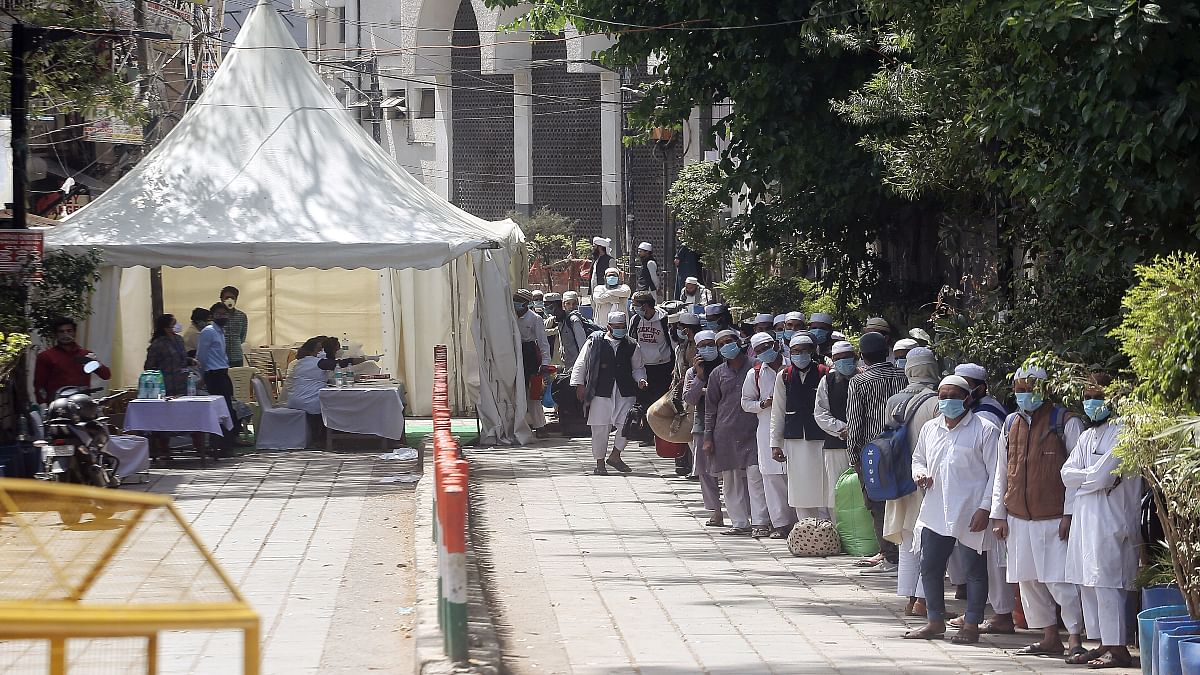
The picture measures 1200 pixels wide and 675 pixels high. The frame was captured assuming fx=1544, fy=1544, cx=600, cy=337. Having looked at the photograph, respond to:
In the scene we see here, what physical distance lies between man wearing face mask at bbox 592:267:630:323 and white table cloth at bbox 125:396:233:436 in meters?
9.05

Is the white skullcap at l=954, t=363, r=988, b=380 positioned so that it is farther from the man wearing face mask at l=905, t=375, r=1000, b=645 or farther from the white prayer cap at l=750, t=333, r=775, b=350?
the white prayer cap at l=750, t=333, r=775, b=350

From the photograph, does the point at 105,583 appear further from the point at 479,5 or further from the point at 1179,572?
the point at 479,5

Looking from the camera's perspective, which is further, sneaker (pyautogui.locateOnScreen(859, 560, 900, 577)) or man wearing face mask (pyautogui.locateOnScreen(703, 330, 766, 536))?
man wearing face mask (pyautogui.locateOnScreen(703, 330, 766, 536))

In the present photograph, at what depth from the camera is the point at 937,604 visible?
28.4ft

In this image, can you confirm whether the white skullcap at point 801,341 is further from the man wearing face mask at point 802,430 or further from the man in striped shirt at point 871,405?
the man in striped shirt at point 871,405

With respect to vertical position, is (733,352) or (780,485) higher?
(733,352)

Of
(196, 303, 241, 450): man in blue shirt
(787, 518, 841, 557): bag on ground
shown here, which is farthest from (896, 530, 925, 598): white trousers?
(196, 303, 241, 450): man in blue shirt

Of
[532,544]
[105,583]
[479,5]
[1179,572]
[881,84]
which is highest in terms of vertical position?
[479,5]

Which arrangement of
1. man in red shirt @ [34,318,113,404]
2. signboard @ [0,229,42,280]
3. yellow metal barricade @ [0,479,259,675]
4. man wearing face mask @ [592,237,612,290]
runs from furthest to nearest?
1. man wearing face mask @ [592,237,612,290]
2. man in red shirt @ [34,318,113,404]
3. signboard @ [0,229,42,280]
4. yellow metal barricade @ [0,479,259,675]

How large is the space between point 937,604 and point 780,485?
3.97 metres

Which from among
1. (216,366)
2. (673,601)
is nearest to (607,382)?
(216,366)

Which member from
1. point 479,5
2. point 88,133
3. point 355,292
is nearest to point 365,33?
point 479,5

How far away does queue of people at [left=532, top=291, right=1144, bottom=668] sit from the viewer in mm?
7910

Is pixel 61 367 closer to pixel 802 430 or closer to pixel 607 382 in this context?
pixel 607 382
